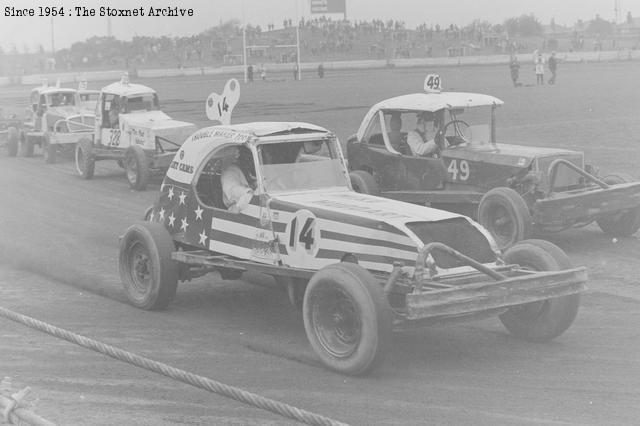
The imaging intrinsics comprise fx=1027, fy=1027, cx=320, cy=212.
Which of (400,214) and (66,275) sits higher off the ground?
(400,214)

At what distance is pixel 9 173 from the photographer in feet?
68.4

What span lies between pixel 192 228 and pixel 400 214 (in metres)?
2.11

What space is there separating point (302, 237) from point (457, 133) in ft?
18.1

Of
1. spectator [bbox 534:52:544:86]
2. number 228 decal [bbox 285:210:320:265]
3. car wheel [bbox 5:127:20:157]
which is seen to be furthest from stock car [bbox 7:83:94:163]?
spectator [bbox 534:52:544:86]

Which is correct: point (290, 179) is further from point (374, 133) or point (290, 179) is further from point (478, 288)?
point (374, 133)

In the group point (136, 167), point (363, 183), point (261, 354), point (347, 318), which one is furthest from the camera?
point (136, 167)

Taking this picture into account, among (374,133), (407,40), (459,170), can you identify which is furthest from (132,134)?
(407,40)

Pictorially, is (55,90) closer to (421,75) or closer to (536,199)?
(536,199)

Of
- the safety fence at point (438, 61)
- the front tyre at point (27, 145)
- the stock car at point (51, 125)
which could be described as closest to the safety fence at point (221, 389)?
the stock car at point (51, 125)

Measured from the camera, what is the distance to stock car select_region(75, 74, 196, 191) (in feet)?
58.2

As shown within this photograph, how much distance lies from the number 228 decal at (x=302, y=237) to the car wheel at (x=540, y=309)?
1.48m

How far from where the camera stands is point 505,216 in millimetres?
11336

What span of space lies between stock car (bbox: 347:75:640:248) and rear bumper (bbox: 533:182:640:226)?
0.04 ft

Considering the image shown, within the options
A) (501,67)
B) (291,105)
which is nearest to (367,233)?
(291,105)
